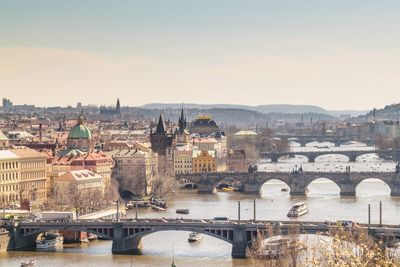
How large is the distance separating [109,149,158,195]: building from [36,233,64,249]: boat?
761 inches

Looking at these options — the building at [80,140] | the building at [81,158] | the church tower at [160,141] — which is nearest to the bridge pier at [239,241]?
the building at [81,158]

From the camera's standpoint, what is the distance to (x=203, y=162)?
7231cm

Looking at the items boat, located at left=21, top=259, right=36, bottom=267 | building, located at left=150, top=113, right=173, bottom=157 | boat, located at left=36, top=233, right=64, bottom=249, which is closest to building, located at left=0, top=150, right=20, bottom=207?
boat, located at left=36, top=233, right=64, bottom=249

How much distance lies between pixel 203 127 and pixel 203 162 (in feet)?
103

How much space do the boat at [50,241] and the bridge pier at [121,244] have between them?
2408 millimetres

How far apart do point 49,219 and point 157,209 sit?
12572 millimetres

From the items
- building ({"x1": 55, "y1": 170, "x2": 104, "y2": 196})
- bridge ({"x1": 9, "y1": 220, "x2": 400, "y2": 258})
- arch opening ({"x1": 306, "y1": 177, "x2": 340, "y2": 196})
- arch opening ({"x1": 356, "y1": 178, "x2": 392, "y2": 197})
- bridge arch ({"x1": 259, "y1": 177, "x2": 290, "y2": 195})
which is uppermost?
building ({"x1": 55, "y1": 170, "x2": 104, "y2": 196})

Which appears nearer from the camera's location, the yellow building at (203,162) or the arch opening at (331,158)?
the yellow building at (203,162)

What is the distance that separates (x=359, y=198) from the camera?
55031 millimetres

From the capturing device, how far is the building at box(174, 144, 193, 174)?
70.8 m

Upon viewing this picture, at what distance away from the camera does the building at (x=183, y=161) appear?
2785 inches

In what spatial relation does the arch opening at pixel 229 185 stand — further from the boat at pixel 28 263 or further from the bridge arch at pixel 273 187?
the boat at pixel 28 263

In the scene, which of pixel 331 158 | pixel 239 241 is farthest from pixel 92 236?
pixel 331 158

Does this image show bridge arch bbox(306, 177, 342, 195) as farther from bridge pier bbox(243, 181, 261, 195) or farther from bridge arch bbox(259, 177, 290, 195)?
bridge pier bbox(243, 181, 261, 195)
